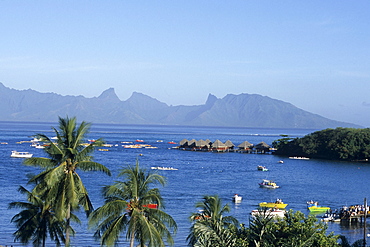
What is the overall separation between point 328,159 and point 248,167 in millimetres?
23022

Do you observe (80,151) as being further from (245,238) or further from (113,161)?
(113,161)

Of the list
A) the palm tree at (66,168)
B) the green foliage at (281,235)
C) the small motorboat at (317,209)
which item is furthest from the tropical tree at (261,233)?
the small motorboat at (317,209)

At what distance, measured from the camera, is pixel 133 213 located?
1620 centimetres

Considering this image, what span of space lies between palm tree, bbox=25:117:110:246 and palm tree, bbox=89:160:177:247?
91 cm

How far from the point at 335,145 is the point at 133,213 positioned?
284 ft

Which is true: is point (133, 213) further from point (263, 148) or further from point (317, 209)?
point (263, 148)

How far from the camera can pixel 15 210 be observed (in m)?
39.1

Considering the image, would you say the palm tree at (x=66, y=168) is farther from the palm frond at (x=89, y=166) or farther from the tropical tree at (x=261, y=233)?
the tropical tree at (x=261, y=233)

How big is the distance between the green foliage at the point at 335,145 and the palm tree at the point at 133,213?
82.4 metres

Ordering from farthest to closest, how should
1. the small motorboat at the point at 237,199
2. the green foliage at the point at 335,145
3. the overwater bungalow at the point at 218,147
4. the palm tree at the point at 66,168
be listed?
the overwater bungalow at the point at 218,147
the green foliage at the point at 335,145
the small motorboat at the point at 237,199
the palm tree at the point at 66,168

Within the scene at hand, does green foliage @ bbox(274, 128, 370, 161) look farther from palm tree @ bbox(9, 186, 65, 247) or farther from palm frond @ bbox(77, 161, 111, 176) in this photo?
palm frond @ bbox(77, 161, 111, 176)

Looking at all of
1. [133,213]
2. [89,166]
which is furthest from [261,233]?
[89,166]

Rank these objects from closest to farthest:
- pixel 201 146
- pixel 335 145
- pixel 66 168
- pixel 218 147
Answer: pixel 66 168 → pixel 335 145 → pixel 218 147 → pixel 201 146

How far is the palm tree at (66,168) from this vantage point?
16.9m
